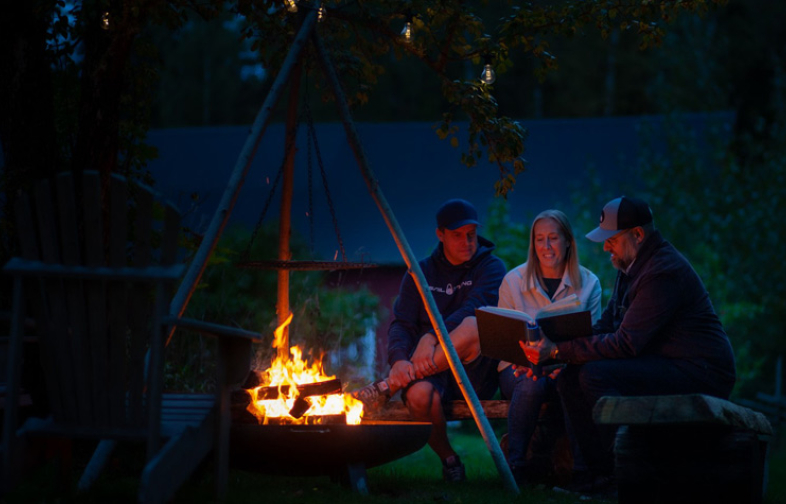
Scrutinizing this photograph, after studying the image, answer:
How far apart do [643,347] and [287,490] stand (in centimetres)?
201

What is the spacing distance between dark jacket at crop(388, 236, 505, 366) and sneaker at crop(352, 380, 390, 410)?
0.31 metres

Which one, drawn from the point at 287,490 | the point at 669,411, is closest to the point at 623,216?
the point at 669,411

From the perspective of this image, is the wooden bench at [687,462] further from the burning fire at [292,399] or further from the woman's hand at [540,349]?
the burning fire at [292,399]

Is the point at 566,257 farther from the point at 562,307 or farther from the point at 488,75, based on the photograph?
the point at 488,75

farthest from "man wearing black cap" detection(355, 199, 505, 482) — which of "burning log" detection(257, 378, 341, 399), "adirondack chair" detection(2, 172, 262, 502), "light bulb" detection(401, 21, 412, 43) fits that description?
"adirondack chair" detection(2, 172, 262, 502)

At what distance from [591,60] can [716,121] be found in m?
11.4

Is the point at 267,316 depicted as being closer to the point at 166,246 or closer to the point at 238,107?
the point at 166,246

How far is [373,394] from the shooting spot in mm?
5660

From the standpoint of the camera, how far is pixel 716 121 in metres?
17.9

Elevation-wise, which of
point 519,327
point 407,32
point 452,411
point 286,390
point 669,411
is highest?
point 407,32

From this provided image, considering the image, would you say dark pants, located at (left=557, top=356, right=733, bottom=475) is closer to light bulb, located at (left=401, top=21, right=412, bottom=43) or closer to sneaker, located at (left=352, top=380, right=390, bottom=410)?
sneaker, located at (left=352, top=380, right=390, bottom=410)

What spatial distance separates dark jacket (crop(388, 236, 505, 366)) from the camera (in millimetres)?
5914

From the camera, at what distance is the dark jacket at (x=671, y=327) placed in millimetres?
4648

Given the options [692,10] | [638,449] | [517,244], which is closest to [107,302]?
[638,449]
